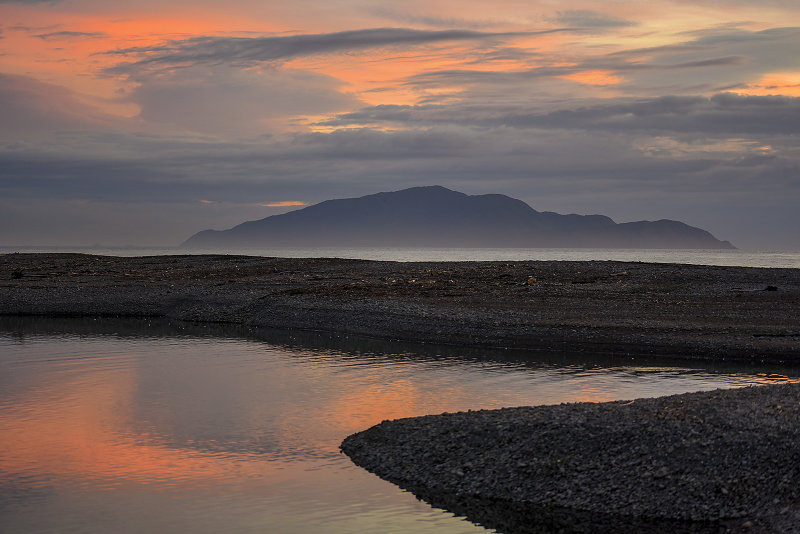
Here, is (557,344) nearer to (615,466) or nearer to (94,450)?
(615,466)

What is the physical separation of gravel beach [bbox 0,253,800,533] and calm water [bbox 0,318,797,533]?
1.55 metres

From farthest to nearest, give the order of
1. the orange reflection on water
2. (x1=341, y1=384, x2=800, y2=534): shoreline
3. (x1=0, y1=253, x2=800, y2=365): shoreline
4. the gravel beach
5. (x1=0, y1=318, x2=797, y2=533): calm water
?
(x1=0, y1=253, x2=800, y2=365): shoreline < the orange reflection on water < (x1=0, y1=318, x2=797, y2=533): calm water < the gravel beach < (x1=341, y1=384, x2=800, y2=534): shoreline

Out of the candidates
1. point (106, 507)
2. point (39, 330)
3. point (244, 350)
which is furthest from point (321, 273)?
point (106, 507)

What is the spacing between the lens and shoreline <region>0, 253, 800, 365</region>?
→ 119 feet

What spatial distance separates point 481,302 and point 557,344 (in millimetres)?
12396

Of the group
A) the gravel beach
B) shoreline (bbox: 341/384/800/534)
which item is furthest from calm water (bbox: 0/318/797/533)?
the gravel beach

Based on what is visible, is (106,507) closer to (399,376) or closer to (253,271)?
(399,376)

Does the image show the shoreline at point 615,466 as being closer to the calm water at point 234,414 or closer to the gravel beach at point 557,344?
the gravel beach at point 557,344

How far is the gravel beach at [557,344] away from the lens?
14.8 m

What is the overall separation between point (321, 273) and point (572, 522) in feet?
197

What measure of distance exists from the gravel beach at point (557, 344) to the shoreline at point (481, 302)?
152 millimetres

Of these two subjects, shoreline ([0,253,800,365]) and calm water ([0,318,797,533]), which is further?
shoreline ([0,253,800,365])

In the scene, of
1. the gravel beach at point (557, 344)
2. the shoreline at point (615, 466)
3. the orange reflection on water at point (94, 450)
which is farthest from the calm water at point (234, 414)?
the gravel beach at point (557, 344)

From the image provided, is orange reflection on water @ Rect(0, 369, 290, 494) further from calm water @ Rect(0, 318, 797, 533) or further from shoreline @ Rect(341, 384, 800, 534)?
shoreline @ Rect(341, 384, 800, 534)
